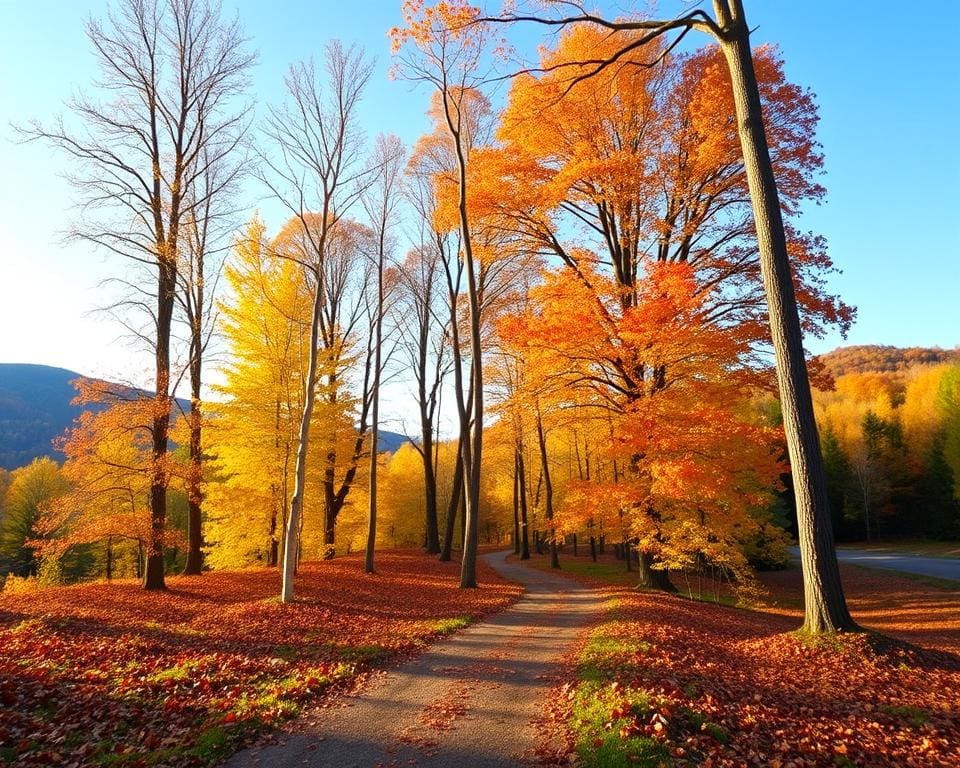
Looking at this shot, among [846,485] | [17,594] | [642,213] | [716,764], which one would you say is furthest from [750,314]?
[846,485]

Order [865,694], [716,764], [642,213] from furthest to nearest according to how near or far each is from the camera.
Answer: [642,213] → [865,694] → [716,764]

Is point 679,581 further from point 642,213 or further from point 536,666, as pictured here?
point 536,666

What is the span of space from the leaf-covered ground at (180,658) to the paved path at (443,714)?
20.5 inches

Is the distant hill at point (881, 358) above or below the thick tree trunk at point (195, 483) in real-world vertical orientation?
above

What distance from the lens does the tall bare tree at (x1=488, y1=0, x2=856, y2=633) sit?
24.0 feet

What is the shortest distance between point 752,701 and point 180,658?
7.41 meters

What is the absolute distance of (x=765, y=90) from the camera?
487 inches

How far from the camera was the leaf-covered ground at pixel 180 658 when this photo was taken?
16.1ft

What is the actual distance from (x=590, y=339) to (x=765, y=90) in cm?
730

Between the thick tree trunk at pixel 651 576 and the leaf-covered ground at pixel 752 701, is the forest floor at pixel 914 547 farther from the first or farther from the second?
the leaf-covered ground at pixel 752 701

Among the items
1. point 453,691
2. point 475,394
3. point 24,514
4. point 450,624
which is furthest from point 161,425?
point 24,514

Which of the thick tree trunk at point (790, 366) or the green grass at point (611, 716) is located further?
the thick tree trunk at point (790, 366)

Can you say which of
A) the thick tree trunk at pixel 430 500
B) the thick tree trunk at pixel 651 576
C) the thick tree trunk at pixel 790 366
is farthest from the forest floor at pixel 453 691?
the thick tree trunk at pixel 430 500

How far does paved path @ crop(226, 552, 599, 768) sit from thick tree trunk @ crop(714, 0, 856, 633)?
3.90 meters
